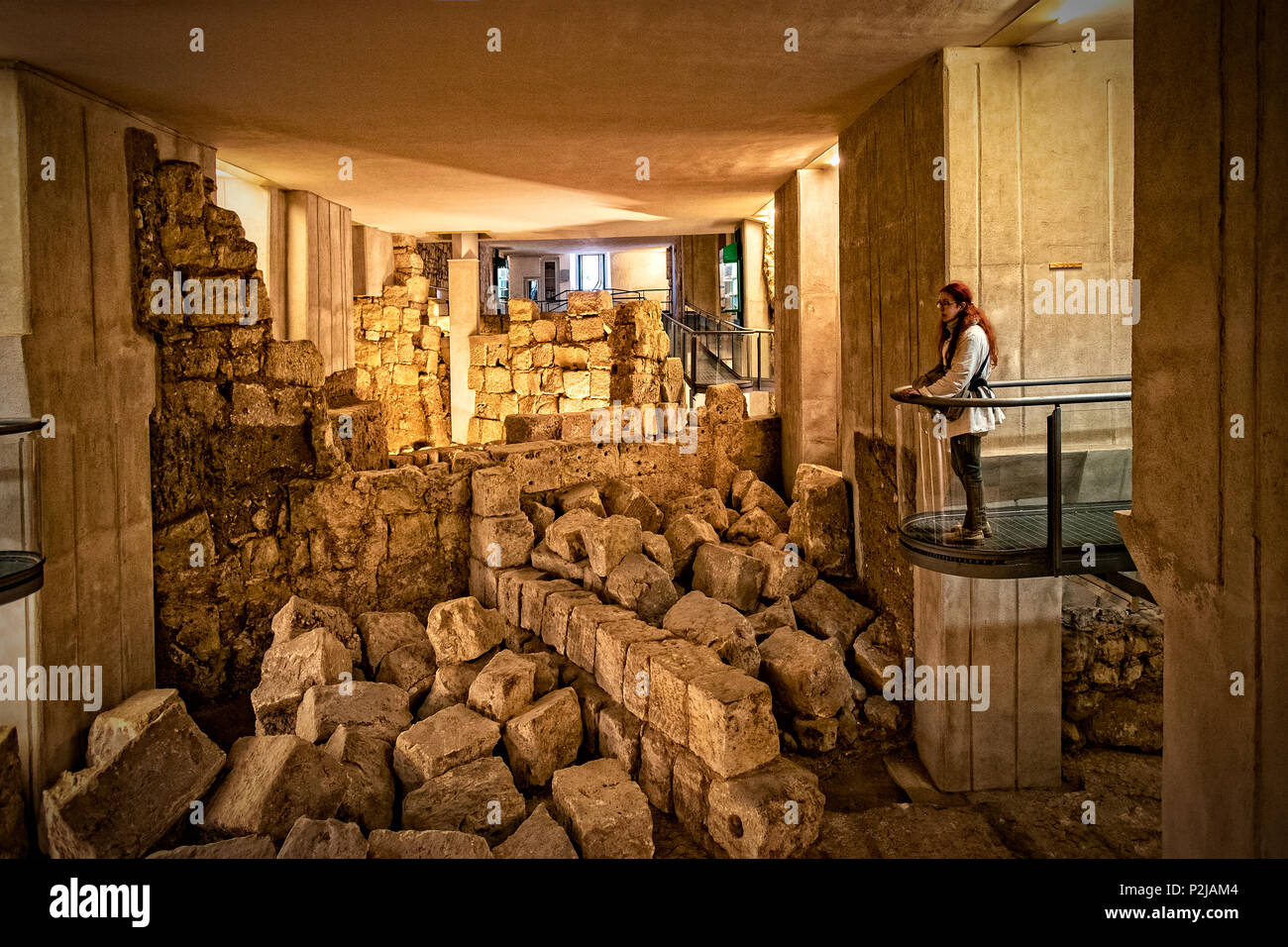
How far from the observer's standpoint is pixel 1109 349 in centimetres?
503

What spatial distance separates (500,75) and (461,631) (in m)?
3.67

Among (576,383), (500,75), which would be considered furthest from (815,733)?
(576,383)

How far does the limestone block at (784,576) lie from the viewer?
645cm

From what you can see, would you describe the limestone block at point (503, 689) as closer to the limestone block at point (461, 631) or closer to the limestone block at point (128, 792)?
Answer: the limestone block at point (461, 631)

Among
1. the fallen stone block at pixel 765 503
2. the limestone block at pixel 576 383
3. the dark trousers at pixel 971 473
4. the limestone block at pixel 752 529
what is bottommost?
the limestone block at pixel 752 529

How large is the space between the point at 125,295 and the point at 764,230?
744 cm

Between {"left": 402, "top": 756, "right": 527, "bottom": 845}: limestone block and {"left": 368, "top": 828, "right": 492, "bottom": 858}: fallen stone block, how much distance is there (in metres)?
0.50

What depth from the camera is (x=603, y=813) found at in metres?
4.23

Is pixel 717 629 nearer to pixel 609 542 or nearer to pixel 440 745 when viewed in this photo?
pixel 609 542

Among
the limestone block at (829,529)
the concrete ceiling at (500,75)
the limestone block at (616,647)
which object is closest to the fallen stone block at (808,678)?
the limestone block at (616,647)

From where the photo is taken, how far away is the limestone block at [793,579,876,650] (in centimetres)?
605

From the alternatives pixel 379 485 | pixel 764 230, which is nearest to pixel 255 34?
pixel 379 485

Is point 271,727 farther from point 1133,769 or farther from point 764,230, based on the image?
point 764,230

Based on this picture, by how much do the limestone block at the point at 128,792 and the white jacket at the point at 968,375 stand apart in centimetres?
432
